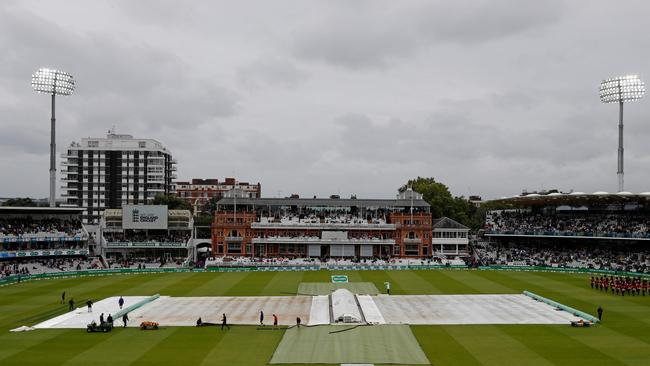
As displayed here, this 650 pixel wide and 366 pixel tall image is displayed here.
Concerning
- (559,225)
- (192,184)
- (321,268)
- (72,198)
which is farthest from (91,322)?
(192,184)

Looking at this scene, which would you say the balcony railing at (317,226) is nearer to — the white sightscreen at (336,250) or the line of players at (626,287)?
the white sightscreen at (336,250)

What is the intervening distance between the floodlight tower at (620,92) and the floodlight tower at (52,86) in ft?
217

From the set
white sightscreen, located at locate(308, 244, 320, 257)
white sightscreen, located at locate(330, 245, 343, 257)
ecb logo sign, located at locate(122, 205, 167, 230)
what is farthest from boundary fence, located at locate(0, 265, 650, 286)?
ecb logo sign, located at locate(122, 205, 167, 230)

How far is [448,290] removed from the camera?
47.6 metres

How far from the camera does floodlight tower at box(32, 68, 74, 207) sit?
71250 millimetres

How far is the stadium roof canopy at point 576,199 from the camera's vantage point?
67.2 m

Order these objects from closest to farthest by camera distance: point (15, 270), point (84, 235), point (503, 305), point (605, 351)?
point (605, 351)
point (503, 305)
point (15, 270)
point (84, 235)

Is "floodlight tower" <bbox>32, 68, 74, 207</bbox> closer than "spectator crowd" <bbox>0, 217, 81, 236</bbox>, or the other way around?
"spectator crowd" <bbox>0, 217, 81, 236</bbox>

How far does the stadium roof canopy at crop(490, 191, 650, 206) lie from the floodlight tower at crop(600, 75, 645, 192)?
287 cm

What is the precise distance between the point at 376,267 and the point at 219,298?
2781 cm

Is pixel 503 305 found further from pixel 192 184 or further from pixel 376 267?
pixel 192 184

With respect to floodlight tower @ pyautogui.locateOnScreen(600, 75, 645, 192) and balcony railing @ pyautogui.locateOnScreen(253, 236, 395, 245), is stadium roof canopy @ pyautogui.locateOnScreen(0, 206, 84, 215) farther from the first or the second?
floodlight tower @ pyautogui.locateOnScreen(600, 75, 645, 192)

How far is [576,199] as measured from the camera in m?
72.6

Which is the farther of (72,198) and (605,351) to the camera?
(72,198)
